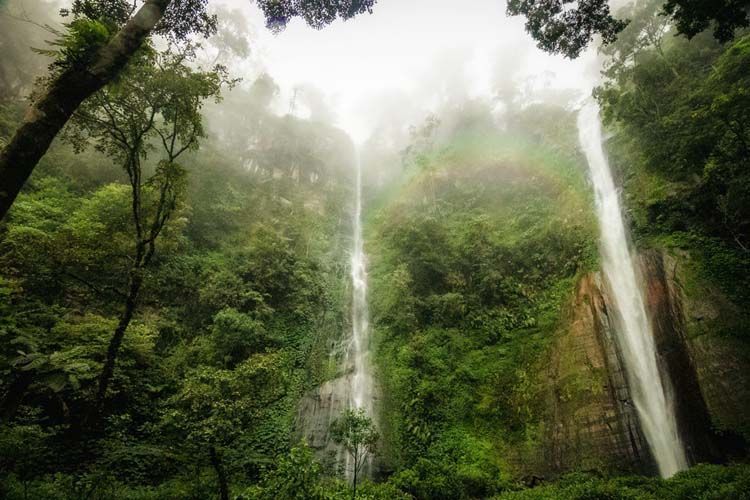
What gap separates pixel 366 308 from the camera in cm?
1700

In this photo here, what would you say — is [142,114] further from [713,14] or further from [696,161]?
[696,161]

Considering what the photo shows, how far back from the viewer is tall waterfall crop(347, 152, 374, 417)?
41.2 ft

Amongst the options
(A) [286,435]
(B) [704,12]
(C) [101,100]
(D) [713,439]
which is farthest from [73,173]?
(D) [713,439]

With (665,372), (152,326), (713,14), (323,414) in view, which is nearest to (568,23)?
(713,14)

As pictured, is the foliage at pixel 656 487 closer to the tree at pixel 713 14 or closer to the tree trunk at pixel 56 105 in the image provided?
the tree at pixel 713 14

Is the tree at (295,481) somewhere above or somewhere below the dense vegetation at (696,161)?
below

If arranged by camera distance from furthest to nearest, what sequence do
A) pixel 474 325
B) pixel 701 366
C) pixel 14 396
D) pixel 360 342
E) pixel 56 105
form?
pixel 360 342 → pixel 474 325 → pixel 701 366 → pixel 14 396 → pixel 56 105

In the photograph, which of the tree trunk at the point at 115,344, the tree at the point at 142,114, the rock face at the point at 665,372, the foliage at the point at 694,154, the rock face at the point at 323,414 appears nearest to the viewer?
the tree trunk at the point at 115,344

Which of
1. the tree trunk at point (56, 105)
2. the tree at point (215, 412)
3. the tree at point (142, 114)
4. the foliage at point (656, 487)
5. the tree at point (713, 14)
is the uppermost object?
the tree at point (713, 14)

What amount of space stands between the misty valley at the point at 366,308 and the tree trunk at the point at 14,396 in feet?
0.22

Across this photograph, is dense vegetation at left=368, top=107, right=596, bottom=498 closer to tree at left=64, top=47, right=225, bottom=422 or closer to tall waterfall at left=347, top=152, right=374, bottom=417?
tall waterfall at left=347, top=152, right=374, bottom=417

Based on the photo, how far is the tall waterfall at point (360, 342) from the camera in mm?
12547

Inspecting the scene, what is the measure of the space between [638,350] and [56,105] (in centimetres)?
1393

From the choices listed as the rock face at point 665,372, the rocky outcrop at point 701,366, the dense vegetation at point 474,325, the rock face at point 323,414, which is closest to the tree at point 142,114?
the rock face at point 323,414
